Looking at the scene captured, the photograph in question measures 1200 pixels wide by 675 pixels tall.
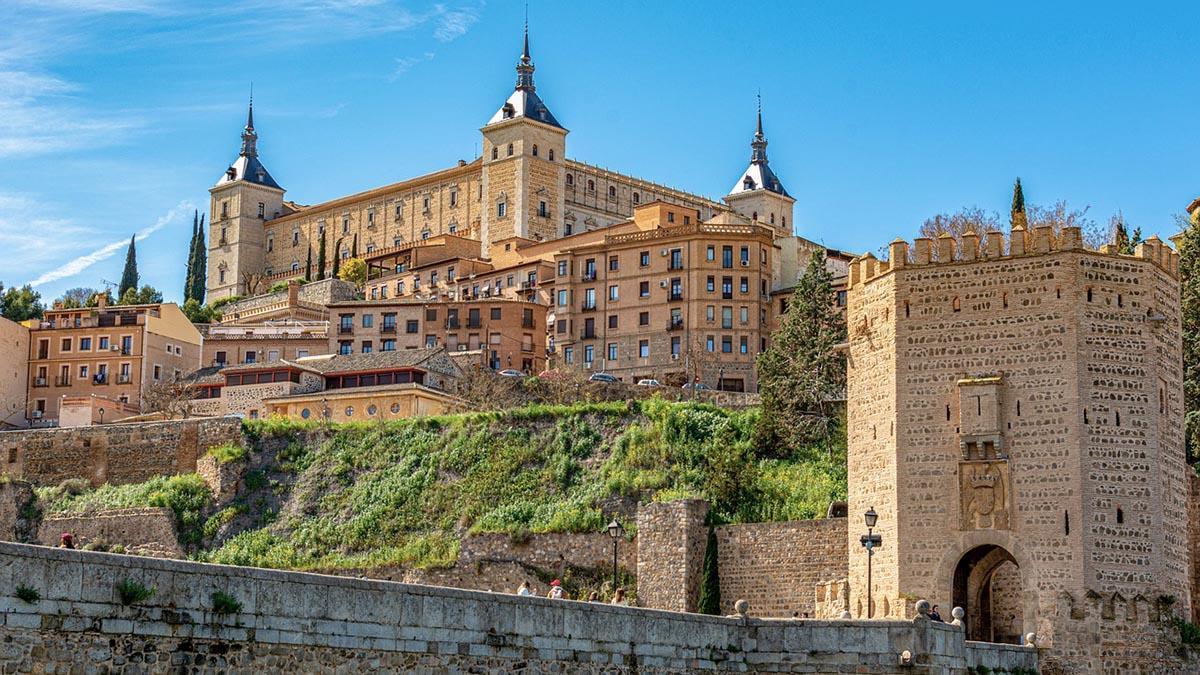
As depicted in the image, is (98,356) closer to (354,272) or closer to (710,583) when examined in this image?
(354,272)

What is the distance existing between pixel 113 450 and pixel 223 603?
44148mm

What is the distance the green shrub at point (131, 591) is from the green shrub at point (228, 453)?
130ft

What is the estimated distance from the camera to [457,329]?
82125 mm

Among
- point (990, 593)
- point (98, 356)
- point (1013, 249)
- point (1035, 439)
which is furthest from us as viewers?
point (98, 356)

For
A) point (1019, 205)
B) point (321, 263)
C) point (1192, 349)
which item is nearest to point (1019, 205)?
point (1019, 205)

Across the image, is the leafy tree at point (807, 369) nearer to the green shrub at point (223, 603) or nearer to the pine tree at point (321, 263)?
the green shrub at point (223, 603)

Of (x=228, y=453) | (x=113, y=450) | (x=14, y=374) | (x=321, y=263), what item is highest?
(x=321, y=263)

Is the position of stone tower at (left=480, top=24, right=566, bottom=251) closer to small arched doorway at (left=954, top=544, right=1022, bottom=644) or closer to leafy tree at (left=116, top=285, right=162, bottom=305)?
leafy tree at (left=116, top=285, right=162, bottom=305)

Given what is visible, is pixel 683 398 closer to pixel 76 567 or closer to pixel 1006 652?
pixel 1006 652

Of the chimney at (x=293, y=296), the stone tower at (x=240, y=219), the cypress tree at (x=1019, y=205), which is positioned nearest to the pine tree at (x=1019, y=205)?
the cypress tree at (x=1019, y=205)

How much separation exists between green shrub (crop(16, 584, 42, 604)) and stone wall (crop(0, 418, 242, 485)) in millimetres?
41865

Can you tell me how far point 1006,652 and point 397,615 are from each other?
13.4 meters

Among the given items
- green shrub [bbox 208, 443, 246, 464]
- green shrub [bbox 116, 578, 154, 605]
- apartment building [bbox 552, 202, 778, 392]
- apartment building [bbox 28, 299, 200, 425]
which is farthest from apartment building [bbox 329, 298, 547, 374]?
green shrub [bbox 116, 578, 154, 605]

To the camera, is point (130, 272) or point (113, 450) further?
point (130, 272)
